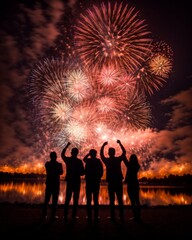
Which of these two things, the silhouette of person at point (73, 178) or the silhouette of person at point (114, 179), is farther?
the silhouette of person at point (114, 179)

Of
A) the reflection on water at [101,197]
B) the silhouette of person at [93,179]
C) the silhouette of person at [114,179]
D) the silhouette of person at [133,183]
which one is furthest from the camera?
the reflection on water at [101,197]

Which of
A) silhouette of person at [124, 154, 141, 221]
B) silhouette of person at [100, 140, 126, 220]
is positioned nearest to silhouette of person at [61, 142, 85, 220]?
silhouette of person at [100, 140, 126, 220]

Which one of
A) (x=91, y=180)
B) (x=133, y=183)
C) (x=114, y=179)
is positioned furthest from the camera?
(x=133, y=183)

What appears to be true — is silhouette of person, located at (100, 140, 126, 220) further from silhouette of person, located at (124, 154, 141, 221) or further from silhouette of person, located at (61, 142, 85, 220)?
silhouette of person, located at (61, 142, 85, 220)

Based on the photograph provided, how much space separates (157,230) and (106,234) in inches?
53.9

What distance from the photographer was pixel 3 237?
4629 mm

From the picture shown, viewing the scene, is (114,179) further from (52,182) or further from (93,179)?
(52,182)

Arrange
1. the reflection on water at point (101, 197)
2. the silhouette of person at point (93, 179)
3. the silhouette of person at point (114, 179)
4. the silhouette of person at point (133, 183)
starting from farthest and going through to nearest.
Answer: the reflection on water at point (101, 197), the silhouette of person at point (133, 183), the silhouette of person at point (114, 179), the silhouette of person at point (93, 179)

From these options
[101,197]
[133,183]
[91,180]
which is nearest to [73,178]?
[91,180]

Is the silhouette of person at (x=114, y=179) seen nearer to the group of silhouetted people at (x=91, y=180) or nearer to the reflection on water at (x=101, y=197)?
the group of silhouetted people at (x=91, y=180)

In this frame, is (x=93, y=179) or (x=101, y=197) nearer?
(x=93, y=179)

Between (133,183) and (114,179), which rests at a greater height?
(114,179)

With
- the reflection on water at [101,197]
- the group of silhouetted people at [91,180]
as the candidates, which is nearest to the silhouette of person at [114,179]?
the group of silhouetted people at [91,180]

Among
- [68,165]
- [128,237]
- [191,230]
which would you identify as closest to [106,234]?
[128,237]
